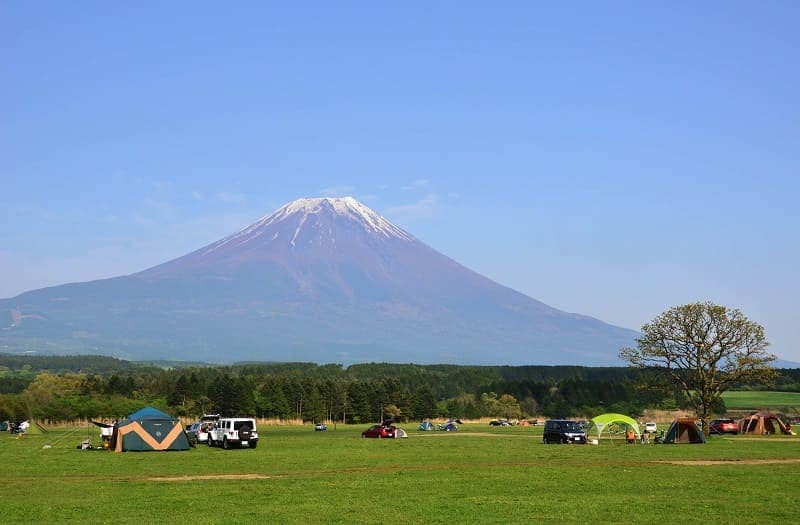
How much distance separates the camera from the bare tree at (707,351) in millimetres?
61344

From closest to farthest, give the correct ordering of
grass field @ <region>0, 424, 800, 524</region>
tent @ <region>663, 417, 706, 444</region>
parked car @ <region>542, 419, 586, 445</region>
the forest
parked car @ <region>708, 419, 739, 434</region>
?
grass field @ <region>0, 424, 800, 524</region>, tent @ <region>663, 417, 706, 444</region>, parked car @ <region>542, 419, 586, 445</region>, parked car @ <region>708, 419, 739, 434</region>, the forest

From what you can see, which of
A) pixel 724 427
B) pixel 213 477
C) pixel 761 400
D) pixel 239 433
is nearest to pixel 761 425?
pixel 724 427

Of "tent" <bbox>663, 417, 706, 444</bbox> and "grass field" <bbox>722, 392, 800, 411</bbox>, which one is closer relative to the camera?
"tent" <bbox>663, 417, 706, 444</bbox>

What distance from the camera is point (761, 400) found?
138 metres

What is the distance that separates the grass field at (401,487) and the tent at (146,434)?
256cm

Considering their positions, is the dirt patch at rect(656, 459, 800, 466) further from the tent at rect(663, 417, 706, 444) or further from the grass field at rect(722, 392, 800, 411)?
the grass field at rect(722, 392, 800, 411)

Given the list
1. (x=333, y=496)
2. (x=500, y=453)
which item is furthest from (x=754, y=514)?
(x=500, y=453)

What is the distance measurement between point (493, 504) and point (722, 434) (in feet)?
172

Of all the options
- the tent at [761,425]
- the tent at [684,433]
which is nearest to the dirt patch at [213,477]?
the tent at [684,433]

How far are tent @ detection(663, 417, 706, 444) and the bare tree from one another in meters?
5.62

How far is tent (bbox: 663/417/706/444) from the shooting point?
55438 mm

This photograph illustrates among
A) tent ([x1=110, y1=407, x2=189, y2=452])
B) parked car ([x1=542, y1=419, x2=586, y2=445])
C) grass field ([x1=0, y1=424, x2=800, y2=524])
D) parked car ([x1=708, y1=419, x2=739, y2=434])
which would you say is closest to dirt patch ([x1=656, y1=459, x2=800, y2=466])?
grass field ([x1=0, y1=424, x2=800, y2=524])

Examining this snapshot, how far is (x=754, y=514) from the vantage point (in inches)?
883

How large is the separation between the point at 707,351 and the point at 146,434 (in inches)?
1279
